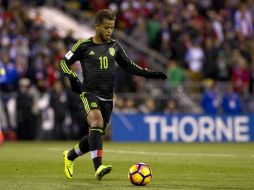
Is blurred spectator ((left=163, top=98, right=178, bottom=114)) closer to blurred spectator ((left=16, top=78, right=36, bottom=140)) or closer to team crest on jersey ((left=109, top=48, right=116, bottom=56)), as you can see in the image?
blurred spectator ((left=16, top=78, right=36, bottom=140))

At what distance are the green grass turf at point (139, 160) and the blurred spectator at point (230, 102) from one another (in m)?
5.56

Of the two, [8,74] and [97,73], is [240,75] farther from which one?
[97,73]

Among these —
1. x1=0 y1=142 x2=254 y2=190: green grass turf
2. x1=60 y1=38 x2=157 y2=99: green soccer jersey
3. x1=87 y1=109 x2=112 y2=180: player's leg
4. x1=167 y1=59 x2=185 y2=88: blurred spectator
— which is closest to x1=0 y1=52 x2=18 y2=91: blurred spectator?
x1=167 y1=59 x2=185 y2=88: blurred spectator

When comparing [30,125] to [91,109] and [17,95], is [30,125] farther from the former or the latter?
[91,109]

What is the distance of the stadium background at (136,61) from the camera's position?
2414 centimetres

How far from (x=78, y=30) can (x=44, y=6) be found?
5.82ft

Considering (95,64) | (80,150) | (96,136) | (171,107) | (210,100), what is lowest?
(171,107)

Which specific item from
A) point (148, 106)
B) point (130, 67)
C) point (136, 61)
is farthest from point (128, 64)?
point (136, 61)

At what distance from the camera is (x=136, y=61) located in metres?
25.8

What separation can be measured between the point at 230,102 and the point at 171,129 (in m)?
2.14

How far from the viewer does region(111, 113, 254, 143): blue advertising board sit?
78.2ft

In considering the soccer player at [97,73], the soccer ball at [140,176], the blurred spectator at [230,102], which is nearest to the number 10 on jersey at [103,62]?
the soccer player at [97,73]

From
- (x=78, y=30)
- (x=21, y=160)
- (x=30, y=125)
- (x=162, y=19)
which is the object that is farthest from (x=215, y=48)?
(x=21, y=160)

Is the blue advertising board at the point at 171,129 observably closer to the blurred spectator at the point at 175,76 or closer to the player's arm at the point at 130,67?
the blurred spectator at the point at 175,76
